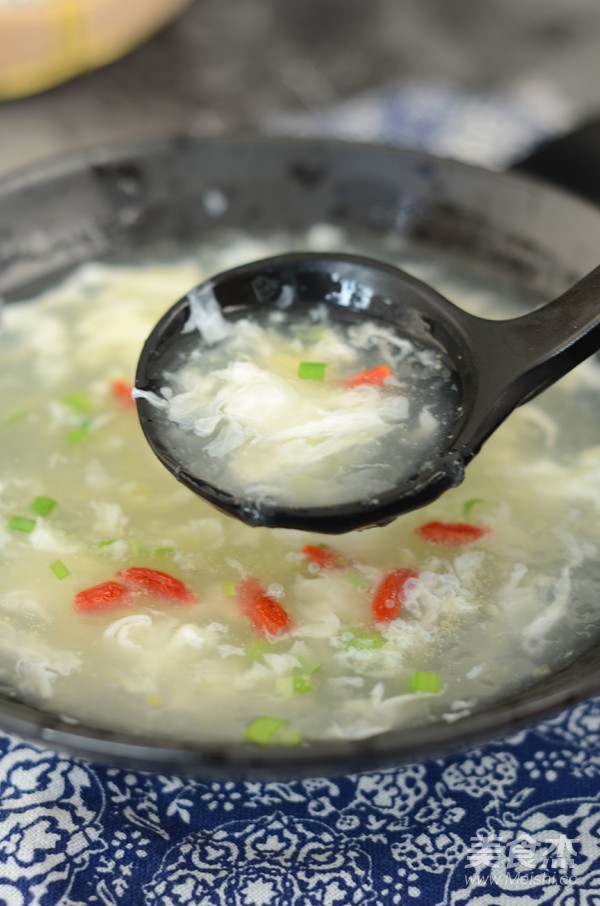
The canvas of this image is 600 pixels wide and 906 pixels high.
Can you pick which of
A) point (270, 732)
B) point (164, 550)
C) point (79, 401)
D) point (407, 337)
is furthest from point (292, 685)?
point (79, 401)

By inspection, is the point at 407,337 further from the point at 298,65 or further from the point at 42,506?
the point at 298,65

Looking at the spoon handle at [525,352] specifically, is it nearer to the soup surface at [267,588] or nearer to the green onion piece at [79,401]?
the soup surface at [267,588]

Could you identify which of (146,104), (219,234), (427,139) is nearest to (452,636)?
(219,234)

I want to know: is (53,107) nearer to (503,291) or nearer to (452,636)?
(503,291)

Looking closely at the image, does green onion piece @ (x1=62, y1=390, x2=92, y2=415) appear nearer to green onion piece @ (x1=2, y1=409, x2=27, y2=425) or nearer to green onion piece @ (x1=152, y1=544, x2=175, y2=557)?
green onion piece @ (x1=2, y1=409, x2=27, y2=425)

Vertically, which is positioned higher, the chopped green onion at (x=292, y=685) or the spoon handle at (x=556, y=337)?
the spoon handle at (x=556, y=337)

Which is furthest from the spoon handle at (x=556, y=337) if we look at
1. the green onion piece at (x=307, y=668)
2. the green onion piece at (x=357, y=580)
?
the green onion piece at (x=307, y=668)
